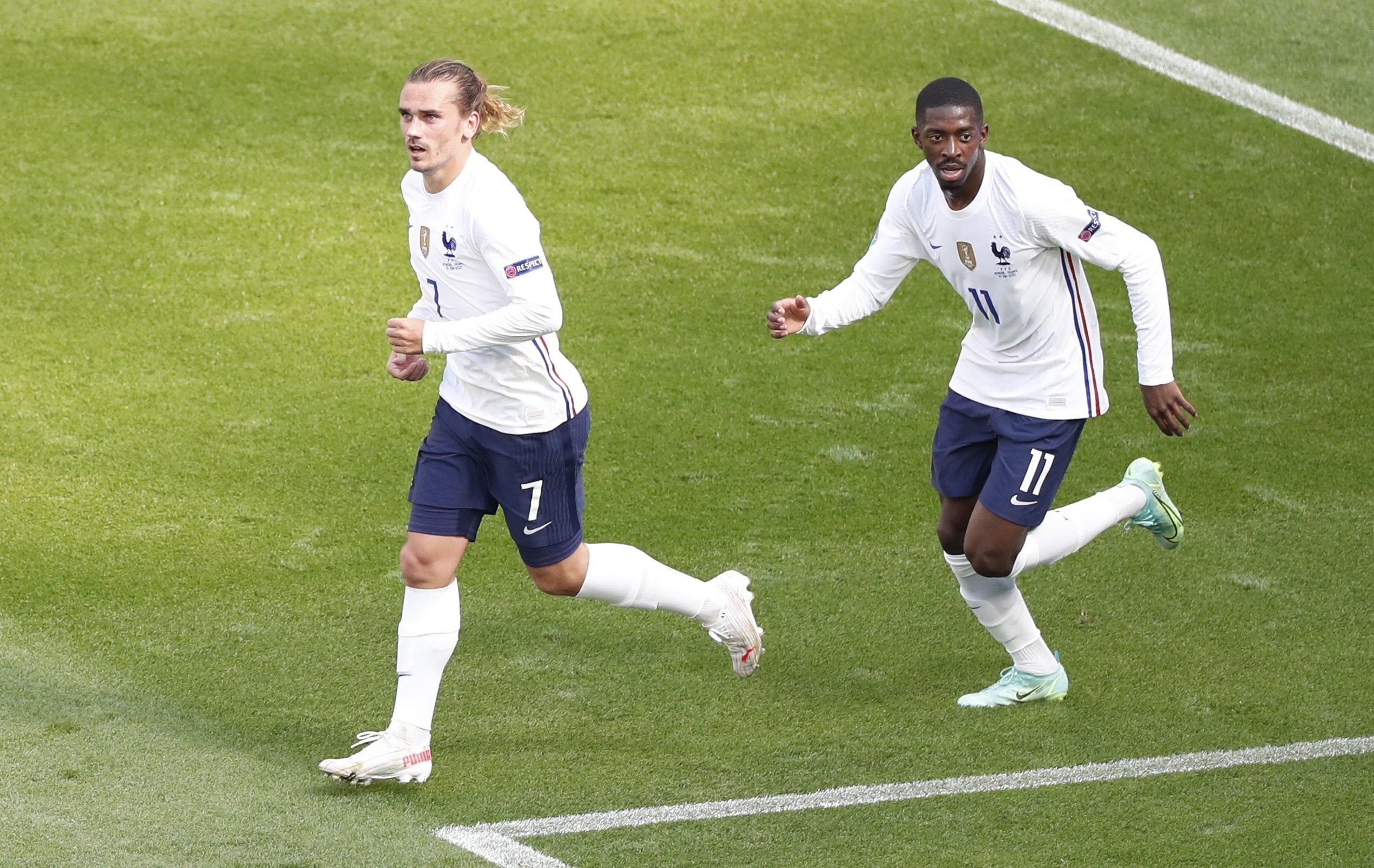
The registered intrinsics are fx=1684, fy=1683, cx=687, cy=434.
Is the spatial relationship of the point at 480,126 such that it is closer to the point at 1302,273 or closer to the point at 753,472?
the point at 753,472

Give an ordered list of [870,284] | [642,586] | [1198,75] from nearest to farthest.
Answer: [642,586]
[870,284]
[1198,75]

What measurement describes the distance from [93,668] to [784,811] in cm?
242

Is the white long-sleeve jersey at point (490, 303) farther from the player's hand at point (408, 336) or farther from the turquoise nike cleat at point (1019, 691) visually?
the turquoise nike cleat at point (1019, 691)

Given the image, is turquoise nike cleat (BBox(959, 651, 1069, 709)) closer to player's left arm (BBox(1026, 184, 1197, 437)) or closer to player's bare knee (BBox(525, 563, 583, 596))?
player's left arm (BBox(1026, 184, 1197, 437))

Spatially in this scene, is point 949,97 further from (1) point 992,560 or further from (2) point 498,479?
(2) point 498,479

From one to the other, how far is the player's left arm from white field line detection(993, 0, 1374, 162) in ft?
22.3

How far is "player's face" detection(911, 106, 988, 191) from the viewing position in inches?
186

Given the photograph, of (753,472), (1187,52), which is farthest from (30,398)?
(1187,52)

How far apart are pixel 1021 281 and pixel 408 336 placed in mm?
1787

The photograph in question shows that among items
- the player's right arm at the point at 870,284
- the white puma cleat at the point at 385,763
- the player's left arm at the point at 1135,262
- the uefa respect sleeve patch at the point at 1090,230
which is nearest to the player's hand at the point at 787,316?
the player's right arm at the point at 870,284

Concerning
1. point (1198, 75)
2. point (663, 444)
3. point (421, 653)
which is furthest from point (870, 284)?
point (1198, 75)

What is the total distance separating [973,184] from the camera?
489 centimetres

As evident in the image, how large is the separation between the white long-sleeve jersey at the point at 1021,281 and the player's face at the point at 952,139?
13cm

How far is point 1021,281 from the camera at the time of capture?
4.93 metres
